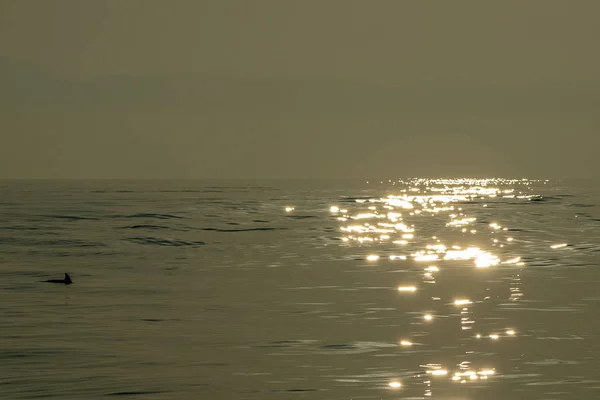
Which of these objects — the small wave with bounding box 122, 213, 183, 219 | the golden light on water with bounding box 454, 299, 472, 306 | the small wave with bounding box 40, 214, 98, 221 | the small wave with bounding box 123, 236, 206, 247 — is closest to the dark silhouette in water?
the golden light on water with bounding box 454, 299, 472, 306

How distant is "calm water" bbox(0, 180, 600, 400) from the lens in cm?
1895

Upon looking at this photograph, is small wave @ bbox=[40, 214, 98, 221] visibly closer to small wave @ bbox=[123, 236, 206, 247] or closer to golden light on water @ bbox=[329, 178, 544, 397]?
small wave @ bbox=[123, 236, 206, 247]

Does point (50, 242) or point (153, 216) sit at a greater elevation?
point (153, 216)

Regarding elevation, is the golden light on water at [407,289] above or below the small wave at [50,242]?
below

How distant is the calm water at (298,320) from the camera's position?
1895cm

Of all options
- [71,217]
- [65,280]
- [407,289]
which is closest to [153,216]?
[71,217]

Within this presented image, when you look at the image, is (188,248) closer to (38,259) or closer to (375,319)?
(38,259)

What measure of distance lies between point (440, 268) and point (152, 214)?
5361 centimetres

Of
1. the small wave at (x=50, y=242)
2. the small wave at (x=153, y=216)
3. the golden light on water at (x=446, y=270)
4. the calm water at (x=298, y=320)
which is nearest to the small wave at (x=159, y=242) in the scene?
the calm water at (x=298, y=320)

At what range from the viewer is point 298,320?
1071 inches

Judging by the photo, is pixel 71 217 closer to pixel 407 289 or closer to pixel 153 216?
pixel 153 216

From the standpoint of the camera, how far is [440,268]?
43875 millimetres

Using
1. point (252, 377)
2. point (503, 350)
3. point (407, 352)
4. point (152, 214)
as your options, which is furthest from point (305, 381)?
point (152, 214)

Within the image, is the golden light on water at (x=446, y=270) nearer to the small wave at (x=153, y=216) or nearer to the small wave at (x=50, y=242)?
the small wave at (x=153, y=216)
